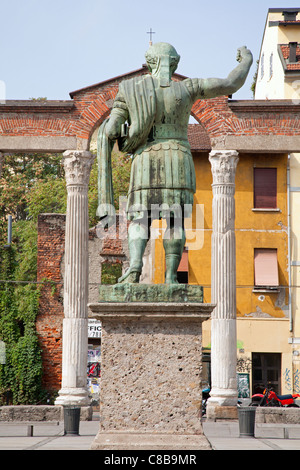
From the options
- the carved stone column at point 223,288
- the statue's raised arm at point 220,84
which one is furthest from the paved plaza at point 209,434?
the statue's raised arm at point 220,84

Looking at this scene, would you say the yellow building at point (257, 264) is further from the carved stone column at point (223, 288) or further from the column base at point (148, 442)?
the column base at point (148, 442)

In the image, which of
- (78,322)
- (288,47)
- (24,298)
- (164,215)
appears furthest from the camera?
(288,47)

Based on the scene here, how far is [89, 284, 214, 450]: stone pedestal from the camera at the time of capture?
7332 mm

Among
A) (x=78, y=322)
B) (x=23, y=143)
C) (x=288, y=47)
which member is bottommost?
(x=78, y=322)

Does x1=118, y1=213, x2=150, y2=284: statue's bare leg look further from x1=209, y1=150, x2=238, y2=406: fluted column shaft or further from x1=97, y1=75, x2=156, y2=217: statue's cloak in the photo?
x1=209, y1=150, x2=238, y2=406: fluted column shaft

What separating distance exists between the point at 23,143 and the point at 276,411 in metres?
8.54

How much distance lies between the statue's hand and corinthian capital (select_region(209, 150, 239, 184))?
1102cm

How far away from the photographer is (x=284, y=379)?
29375 millimetres

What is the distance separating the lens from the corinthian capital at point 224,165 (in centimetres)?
1958

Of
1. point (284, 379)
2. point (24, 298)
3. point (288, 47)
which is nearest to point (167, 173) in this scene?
point (24, 298)

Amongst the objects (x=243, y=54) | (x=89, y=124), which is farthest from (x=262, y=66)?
(x=243, y=54)

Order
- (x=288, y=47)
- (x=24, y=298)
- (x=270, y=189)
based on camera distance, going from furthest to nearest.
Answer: (x=288, y=47) < (x=270, y=189) < (x=24, y=298)

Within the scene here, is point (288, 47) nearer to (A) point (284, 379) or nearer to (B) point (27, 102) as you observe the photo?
(A) point (284, 379)

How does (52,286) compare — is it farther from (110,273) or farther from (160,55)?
(160,55)
